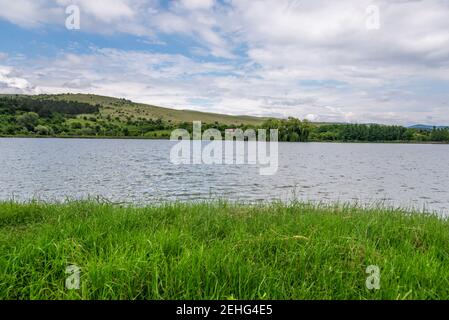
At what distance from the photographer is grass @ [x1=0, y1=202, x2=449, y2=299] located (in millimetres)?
4324

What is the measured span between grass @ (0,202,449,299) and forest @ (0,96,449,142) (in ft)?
457

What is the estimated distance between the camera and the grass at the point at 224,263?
4.32 metres

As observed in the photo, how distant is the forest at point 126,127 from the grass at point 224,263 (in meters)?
139

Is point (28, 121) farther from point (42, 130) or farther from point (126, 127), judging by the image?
point (126, 127)

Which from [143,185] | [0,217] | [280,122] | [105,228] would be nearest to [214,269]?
[105,228]

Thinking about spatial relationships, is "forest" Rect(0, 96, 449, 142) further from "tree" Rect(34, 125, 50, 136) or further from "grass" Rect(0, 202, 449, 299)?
"grass" Rect(0, 202, 449, 299)

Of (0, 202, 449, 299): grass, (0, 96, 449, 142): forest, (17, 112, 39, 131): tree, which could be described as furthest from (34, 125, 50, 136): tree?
(0, 202, 449, 299): grass

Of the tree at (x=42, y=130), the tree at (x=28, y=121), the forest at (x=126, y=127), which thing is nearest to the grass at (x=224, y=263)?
the forest at (x=126, y=127)

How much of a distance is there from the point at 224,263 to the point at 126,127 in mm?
181001

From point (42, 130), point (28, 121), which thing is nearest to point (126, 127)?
point (42, 130)

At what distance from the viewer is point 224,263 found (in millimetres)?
4746
